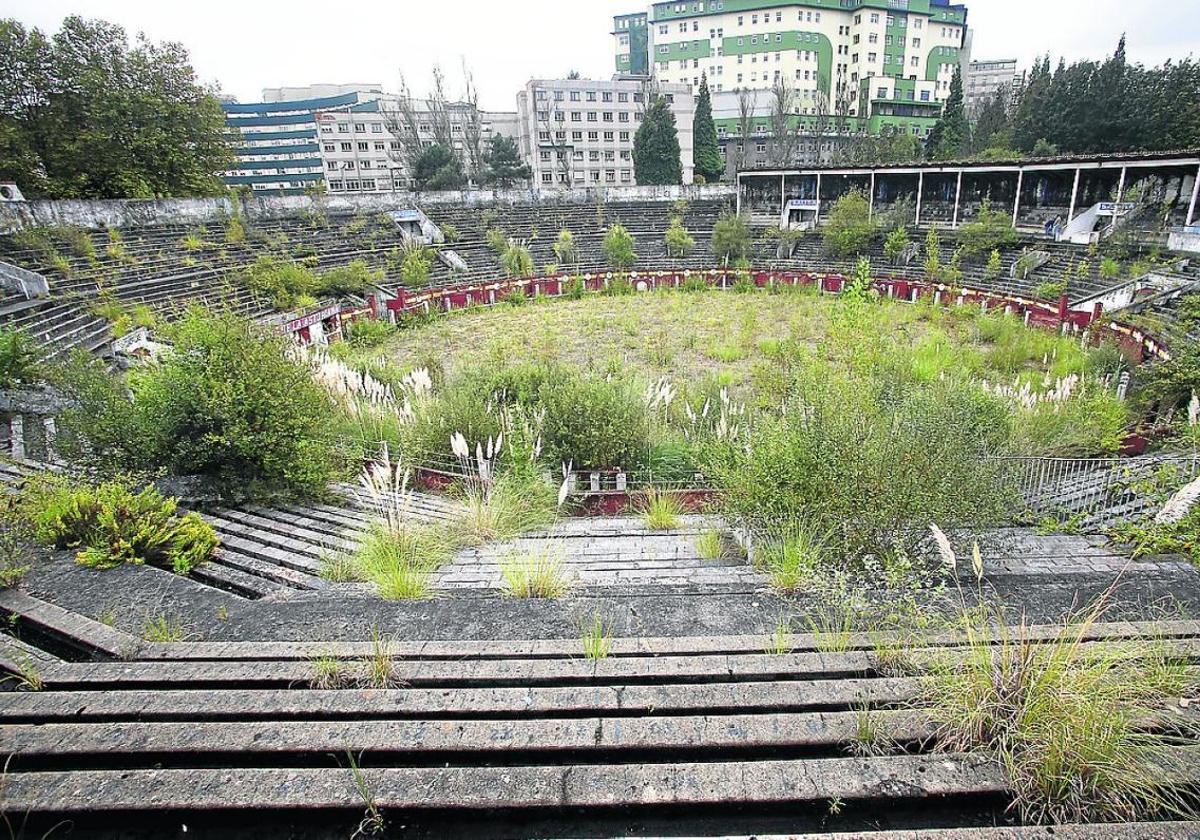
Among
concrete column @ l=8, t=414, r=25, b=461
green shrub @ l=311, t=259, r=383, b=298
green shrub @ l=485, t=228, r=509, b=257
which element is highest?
green shrub @ l=485, t=228, r=509, b=257

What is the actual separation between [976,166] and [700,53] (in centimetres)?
4334

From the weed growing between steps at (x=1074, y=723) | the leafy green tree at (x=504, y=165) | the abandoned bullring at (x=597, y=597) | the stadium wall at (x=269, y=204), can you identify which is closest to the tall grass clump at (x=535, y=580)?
the abandoned bullring at (x=597, y=597)

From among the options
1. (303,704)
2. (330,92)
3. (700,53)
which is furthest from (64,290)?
(330,92)

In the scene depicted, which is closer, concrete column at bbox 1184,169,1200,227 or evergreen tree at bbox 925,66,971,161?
concrete column at bbox 1184,169,1200,227

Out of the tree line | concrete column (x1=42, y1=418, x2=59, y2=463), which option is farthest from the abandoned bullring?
the tree line

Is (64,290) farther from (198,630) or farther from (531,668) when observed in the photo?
(531,668)

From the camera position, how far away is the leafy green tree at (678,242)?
31.9 m

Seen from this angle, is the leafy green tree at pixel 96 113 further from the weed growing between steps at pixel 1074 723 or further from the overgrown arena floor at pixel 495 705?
the weed growing between steps at pixel 1074 723

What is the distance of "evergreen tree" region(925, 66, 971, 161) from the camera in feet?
144

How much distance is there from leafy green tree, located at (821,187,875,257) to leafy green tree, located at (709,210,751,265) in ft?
12.9

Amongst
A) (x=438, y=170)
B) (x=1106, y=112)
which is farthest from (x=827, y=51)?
(x=438, y=170)

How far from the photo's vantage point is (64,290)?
58.2 feet

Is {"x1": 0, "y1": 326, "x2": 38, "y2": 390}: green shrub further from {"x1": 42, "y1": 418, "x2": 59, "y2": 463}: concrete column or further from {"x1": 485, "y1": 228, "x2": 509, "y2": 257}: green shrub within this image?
{"x1": 485, "y1": 228, "x2": 509, "y2": 257}: green shrub

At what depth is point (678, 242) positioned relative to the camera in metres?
32.0
